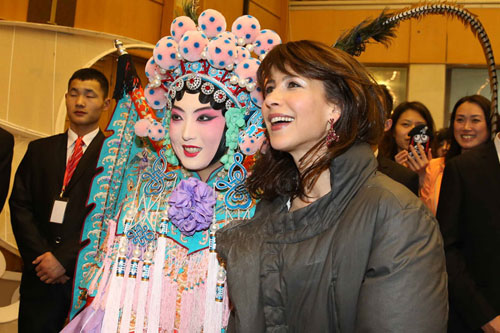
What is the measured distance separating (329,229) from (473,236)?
3.16 ft

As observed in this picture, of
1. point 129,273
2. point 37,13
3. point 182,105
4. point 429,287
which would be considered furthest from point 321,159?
point 37,13

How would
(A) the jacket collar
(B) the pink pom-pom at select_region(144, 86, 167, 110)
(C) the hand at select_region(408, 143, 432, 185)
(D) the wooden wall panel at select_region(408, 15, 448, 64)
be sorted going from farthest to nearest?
(D) the wooden wall panel at select_region(408, 15, 448, 64) → (C) the hand at select_region(408, 143, 432, 185) → (B) the pink pom-pom at select_region(144, 86, 167, 110) → (A) the jacket collar

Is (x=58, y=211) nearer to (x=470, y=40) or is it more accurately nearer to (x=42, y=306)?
(x=42, y=306)

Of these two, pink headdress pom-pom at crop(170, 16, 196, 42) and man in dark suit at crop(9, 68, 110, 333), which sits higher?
pink headdress pom-pom at crop(170, 16, 196, 42)

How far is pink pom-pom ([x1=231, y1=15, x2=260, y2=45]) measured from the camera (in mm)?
2012

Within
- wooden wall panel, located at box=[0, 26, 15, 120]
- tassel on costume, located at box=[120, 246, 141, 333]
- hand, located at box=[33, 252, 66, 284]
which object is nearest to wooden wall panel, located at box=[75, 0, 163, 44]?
wooden wall panel, located at box=[0, 26, 15, 120]

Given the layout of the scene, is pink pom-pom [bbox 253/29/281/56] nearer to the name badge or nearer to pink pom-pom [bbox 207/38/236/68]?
pink pom-pom [bbox 207/38/236/68]

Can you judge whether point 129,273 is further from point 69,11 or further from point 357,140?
point 69,11

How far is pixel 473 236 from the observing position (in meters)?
2.04

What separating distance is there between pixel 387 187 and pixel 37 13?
129 inches

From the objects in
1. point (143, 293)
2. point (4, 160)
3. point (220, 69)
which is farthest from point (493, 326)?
point (4, 160)

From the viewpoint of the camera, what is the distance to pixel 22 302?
9.16 ft

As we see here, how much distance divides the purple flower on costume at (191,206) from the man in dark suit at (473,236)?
0.92 m

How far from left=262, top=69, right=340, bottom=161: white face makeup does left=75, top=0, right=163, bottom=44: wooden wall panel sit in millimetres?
3093
